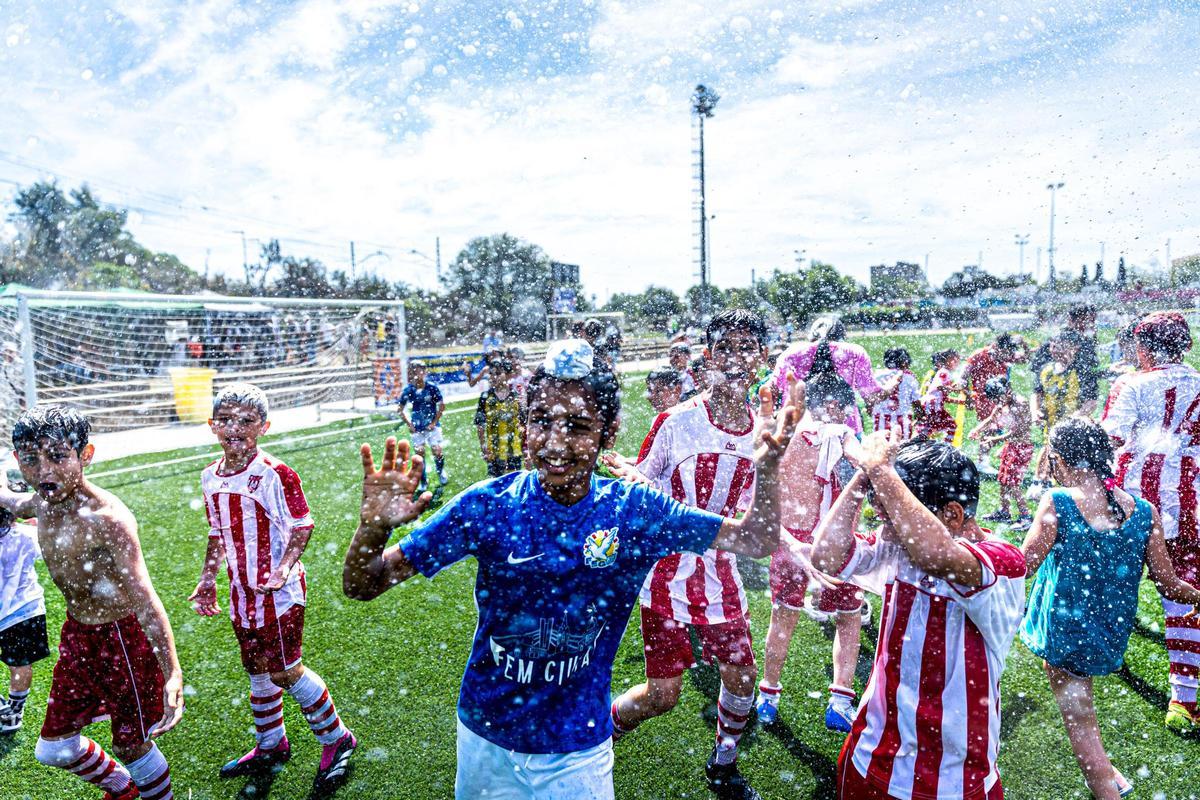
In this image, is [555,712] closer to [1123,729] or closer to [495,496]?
[495,496]

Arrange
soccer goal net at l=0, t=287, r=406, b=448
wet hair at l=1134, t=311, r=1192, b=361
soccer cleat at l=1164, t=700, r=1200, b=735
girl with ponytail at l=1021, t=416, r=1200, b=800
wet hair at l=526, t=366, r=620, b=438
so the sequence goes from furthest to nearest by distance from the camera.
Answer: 1. soccer goal net at l=0, t=287, r=406, b=448
2. wet hair at l=1134, t=311, r=1192, b=361
3. soccer cleat at l=1164, t=700, r=1200, b=735
4. girl with ponytail at l=1021, t=416, r=1200, b=800
5. wet hair at l=526, t=366, r=620, b=438

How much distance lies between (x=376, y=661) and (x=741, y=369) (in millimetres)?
3079

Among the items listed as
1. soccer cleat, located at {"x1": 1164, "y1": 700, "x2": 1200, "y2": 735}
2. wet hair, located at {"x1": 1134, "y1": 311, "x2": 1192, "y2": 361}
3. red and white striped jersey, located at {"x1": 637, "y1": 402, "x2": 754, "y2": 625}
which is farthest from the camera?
wet hair, located at {"x1": 1134, "y1": 311, "x2": 1192, "y2": 361}

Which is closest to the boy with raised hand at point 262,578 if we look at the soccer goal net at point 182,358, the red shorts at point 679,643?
the red shorts at point 679,643

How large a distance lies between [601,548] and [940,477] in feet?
3.09

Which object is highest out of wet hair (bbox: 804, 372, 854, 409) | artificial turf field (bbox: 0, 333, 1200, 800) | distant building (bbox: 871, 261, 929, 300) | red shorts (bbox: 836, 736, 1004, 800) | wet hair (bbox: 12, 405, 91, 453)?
distant building (bbox: 871, 261, 929, 300)

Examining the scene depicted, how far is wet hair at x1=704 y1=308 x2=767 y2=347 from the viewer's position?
334cm

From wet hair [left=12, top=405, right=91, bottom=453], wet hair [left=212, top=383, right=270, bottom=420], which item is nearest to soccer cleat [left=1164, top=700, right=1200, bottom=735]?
wet hair [left=212, top=383, right=270, bottom=420]

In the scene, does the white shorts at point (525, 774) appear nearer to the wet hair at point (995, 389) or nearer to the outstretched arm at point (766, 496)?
the outstretched arm at point (766, 496)

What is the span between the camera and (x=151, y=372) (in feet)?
70.5

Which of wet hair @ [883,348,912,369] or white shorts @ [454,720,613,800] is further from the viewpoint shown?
wet hair @ [883,348,912,369]

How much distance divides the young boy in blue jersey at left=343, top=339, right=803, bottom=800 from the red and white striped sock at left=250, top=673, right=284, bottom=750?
194cm

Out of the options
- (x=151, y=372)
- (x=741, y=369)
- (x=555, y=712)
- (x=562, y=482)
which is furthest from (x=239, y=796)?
(x=151, y=372)

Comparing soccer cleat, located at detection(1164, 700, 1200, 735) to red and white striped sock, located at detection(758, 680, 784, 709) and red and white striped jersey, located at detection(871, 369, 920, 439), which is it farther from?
red and white striped jersey, located at detection(871, 369, 920, 439)
